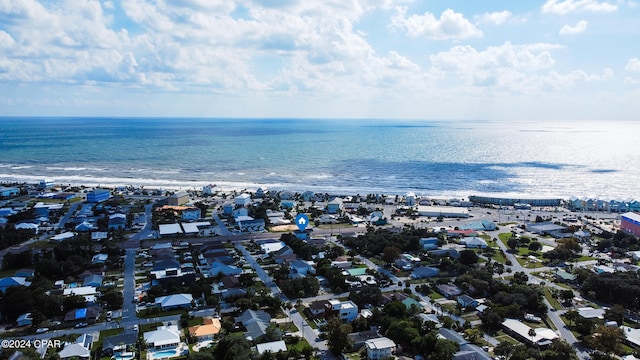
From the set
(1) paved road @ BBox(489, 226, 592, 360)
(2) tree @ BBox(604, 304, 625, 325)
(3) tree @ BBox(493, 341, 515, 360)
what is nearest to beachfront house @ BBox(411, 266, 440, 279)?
(1) paved road @ BBox(489, 226, 592, 360)

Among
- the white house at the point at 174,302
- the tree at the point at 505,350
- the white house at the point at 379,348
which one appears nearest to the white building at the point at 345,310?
the white house at the point at 379,348

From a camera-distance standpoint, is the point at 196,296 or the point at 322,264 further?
the point at 322,264

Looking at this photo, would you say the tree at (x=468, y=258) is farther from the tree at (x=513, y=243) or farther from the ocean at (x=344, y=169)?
the ocean at (x=344, y=169)

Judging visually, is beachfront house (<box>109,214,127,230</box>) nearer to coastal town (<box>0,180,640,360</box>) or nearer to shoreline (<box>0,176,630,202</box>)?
coastal town (<box>0,180,640,360</box>)

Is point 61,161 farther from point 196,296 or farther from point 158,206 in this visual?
point 196,296

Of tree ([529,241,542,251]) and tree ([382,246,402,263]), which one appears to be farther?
tree ([529,241,542,251])

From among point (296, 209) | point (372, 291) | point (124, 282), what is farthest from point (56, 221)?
point (372, 291)
